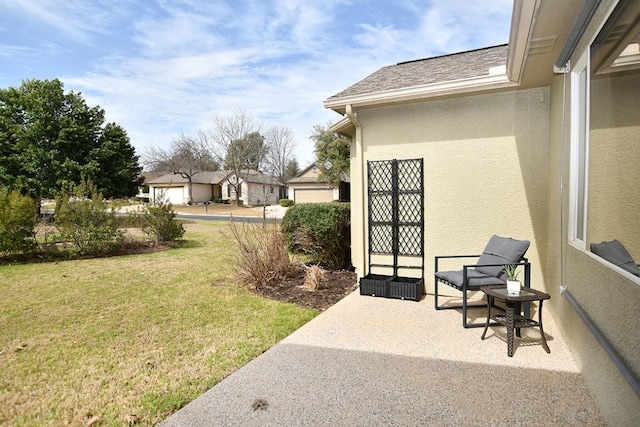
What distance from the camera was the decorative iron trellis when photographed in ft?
20.1

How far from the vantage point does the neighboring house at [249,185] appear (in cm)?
4003

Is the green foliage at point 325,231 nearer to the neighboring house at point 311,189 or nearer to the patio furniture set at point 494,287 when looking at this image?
the patio furniture set at point 494,287

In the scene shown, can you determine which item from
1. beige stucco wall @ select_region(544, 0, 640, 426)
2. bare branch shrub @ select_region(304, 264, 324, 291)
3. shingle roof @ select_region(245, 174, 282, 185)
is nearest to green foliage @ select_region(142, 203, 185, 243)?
bare branch shrub @ select_region(304, 264, 324, 291)

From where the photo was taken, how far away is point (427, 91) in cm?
556

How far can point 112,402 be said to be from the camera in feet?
9.86

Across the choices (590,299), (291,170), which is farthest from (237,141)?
(590,299)

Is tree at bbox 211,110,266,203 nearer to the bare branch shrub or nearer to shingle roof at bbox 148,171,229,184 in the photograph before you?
shingle roof at bbox 148,171,229,184

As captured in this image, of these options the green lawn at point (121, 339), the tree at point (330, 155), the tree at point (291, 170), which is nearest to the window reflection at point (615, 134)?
the green lawn at point (121, 339)

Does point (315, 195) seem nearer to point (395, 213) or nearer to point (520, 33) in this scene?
point (395, 213)

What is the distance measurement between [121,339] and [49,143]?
1760 cm

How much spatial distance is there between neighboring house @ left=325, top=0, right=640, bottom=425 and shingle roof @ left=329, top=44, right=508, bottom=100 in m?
0.05

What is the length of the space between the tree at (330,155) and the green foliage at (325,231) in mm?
20026

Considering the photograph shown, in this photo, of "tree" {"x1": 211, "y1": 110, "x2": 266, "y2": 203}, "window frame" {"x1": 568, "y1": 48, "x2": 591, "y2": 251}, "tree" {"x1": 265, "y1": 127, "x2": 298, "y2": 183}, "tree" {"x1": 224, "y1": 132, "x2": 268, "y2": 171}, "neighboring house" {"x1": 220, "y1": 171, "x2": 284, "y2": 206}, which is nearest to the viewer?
"window frame" {"x1": 568, "y1": 48, "x2": 591, "y2": 251}

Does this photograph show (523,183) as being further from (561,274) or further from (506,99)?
(561,274)
